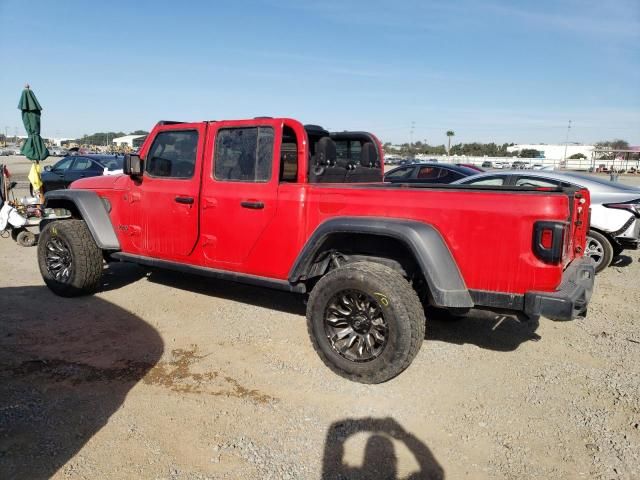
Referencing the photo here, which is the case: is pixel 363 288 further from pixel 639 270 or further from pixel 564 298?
pixel 639 270

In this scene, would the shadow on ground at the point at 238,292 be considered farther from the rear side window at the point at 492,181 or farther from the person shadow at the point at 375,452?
the rear side window at the point at 492,181

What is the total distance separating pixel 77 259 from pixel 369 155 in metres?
3.24

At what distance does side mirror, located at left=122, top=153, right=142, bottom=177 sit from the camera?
16.2ft

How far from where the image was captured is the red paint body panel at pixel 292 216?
3275mm

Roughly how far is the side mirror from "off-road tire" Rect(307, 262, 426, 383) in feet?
7.68

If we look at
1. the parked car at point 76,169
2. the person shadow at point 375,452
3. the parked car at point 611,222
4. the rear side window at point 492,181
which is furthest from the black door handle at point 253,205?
the parked car at point 76,169

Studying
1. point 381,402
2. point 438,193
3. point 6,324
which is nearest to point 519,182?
point 438,193

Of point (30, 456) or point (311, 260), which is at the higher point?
point (311, 260)

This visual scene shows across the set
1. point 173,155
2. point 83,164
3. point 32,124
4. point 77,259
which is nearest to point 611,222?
point 173,155

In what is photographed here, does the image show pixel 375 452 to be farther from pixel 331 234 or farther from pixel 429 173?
pixel 429 173

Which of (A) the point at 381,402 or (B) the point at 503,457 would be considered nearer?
(B) the point at 503,457

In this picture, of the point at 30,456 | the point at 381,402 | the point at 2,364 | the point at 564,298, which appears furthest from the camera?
the point at 2,364

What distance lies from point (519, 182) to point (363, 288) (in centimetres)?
524

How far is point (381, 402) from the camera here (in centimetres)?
349
